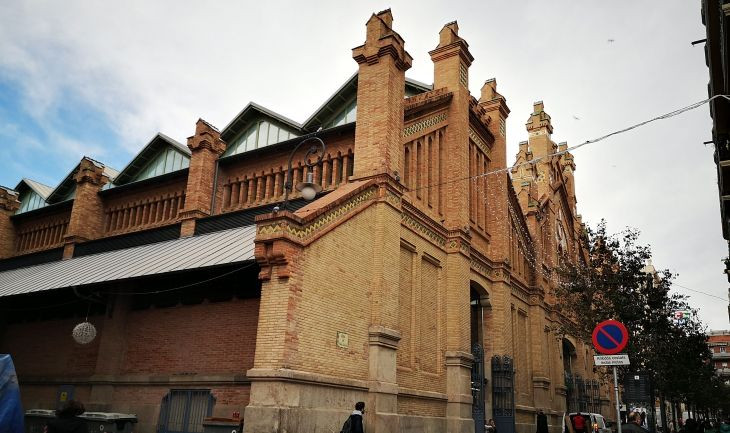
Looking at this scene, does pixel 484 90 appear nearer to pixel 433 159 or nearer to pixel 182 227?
pixel 433 159

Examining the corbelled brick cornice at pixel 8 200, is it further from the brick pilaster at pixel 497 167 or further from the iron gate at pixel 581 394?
the iron gate at pixel 581 394

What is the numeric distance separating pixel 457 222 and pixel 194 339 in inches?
360

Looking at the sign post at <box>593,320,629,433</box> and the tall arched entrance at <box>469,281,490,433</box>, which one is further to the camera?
the tall arched entrance at <box>469,281,490,433</box>

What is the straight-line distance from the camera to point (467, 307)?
19.3 m

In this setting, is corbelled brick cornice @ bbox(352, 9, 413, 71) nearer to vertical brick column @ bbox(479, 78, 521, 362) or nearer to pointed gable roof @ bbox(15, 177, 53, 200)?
vertical brick column @ bbox(479, 78, 521, 362)

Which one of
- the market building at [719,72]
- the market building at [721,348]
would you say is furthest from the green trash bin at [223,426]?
the market building at [721,348]

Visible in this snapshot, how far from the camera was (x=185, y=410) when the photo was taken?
51.6ft

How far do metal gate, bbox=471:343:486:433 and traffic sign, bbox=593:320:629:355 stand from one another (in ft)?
31.5

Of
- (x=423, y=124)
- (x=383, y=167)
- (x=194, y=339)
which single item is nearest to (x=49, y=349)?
(x=194, y=339)

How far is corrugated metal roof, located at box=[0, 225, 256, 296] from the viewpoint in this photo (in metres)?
15.0

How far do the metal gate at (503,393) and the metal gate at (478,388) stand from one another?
1.28 m

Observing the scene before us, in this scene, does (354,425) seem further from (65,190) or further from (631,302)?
(65,190)

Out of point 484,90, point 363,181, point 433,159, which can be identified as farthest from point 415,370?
point 484,90

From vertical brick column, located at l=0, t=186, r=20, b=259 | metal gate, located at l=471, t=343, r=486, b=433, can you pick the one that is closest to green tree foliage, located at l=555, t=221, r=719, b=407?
metal gate, located at l=471, t=343, r=486, b=433
